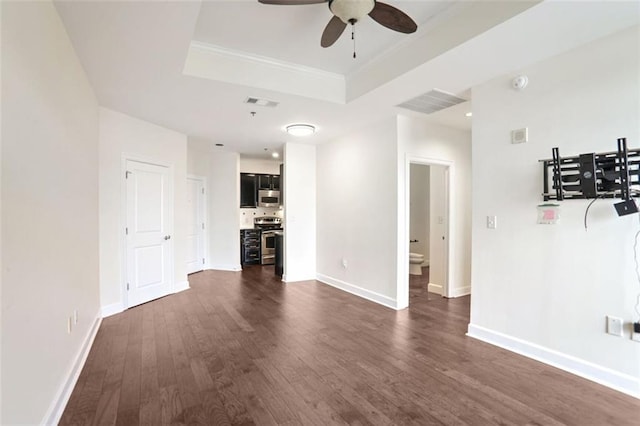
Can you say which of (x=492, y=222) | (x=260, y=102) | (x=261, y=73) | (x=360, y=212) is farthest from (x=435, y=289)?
(x=261, y=73)

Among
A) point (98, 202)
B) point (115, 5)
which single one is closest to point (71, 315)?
point (98, 202)

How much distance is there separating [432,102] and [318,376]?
3149mm

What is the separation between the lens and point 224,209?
22.6 feet

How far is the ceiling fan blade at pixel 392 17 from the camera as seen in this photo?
6.65ft

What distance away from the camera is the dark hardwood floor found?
6.65 ft

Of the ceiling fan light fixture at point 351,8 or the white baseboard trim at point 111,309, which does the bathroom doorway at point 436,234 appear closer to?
the ceiling fan light fixture at point 351,8

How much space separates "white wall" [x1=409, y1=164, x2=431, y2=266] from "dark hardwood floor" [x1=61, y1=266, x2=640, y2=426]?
3213mm

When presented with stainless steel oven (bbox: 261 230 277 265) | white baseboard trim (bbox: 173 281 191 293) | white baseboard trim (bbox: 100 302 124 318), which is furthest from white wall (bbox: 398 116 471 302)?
stainless steel oven (bbox: 261 230 277 265)

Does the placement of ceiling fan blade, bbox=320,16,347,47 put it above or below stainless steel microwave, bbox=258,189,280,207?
above

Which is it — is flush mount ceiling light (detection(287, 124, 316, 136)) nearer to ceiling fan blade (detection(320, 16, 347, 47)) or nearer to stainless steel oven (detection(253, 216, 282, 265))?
ceiling fan blade (detection(320, 16, 347, 47))

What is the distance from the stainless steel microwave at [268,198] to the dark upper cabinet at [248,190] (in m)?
0.11

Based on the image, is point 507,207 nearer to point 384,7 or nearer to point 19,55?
point 384,7

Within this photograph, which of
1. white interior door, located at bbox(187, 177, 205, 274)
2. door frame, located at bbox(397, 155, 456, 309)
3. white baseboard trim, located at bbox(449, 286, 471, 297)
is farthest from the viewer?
white interior door, located at bbox(187, 177, 205, 274)

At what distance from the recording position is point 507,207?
297cm
